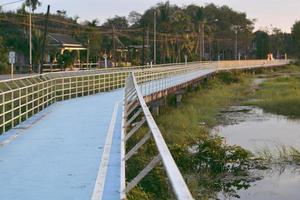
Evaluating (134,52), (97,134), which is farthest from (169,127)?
(134,52)

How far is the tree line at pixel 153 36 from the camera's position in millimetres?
70750

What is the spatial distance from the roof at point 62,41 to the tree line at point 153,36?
1579mm

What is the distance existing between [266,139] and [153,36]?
236 feet

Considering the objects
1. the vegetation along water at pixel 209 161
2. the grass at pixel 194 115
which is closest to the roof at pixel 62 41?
the grass at pixel 194 115

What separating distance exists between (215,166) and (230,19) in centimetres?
14226

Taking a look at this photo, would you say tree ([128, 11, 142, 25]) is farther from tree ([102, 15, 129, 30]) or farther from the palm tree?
the palm tree

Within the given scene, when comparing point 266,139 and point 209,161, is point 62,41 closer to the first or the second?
point 266,139

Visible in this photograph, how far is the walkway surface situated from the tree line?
1606 inches

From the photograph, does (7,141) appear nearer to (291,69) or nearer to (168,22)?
(168,22)

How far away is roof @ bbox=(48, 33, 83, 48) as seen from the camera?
7593cm

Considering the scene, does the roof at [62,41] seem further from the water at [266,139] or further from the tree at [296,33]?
the tree at [296,33]

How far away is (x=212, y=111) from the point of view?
3516 centimetres

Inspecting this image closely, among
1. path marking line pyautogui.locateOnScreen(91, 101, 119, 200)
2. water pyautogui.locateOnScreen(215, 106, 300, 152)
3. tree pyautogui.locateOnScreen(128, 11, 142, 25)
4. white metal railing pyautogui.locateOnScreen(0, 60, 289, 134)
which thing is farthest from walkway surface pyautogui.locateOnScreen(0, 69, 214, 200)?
tree pyautogui.locateOnScreen(128, 11, 142, 25)

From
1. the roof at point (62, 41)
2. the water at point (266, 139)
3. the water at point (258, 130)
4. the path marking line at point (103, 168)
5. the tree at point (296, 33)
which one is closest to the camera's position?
the path marking line at point (103, 168)
